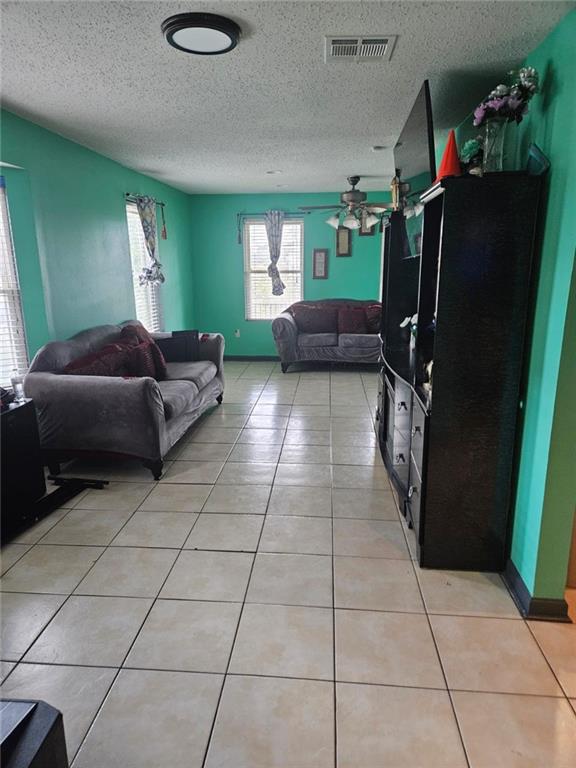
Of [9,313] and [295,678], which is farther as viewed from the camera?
[9,313]

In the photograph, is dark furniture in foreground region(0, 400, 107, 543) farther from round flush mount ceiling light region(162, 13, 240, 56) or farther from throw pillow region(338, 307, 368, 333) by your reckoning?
throw pillow region(338, 307, 368, 333)

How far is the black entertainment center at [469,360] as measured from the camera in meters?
1.91

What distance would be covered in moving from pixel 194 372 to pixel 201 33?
8.80ft

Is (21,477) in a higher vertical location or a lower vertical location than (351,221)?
lower

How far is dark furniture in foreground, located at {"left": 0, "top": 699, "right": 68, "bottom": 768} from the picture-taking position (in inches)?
30.8

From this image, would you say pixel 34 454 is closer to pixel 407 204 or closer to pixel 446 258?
pixel 446 258

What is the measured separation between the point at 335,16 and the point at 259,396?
3.82 meters

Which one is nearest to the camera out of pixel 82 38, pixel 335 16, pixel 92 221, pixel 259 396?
pixel 335 16

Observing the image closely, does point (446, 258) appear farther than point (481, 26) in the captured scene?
Yes

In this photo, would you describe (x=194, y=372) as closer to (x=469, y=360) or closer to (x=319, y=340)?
(x=319, y=340)

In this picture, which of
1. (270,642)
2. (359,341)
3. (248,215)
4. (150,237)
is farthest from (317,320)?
(270,642)

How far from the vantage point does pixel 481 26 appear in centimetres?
185

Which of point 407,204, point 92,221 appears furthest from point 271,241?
point 407,204

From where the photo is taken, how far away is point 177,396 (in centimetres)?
347
